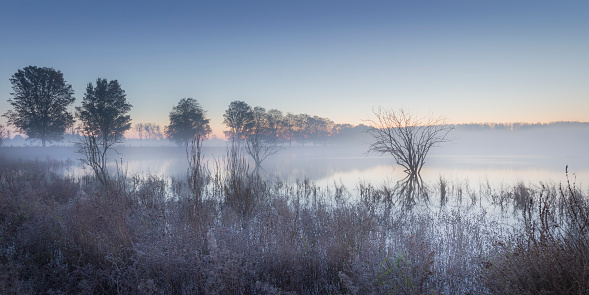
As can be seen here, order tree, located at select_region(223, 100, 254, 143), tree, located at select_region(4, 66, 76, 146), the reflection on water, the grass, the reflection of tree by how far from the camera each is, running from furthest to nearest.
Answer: tree, located at select_region(223, 100, 254, 143), tree, located at select_region(4, 66, 76, 146), the reflection on water, the reflection of tree, the grass

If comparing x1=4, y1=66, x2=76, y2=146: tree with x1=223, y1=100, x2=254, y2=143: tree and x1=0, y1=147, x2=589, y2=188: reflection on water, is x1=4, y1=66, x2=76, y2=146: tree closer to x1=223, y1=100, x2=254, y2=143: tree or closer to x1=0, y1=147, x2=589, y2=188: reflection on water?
x1=0, y1=147, x2=589, y2=188: reflection on water

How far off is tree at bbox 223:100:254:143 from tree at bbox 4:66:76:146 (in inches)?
892

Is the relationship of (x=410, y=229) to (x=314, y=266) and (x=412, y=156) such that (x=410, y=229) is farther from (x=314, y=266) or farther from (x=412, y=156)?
(x=412, y=156)

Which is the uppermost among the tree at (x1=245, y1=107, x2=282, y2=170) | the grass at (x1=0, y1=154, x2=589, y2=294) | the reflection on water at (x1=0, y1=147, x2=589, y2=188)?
the tree at (x1=245, y1=107, x2=282, y2=170)

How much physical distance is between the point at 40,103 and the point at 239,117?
2683cm

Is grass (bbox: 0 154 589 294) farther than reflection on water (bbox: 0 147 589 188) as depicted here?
No

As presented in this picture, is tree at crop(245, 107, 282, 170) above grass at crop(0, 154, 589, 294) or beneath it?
above

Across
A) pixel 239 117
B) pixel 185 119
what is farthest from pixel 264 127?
pixel 185 119

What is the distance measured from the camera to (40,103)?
120 ft

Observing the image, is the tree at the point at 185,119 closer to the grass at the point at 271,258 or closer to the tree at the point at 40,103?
the tree at the point at 40,103

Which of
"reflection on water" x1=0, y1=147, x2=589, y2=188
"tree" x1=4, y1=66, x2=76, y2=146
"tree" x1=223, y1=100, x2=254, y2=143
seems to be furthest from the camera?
"tree" x1=223, y1=100, x2=254, y2=143

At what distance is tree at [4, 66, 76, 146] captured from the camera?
35438 millimetres

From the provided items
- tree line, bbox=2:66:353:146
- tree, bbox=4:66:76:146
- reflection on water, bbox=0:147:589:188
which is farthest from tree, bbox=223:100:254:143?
tree, bbox=4:66:76:146

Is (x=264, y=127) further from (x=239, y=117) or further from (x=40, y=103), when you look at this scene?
(x=40, y=103)
